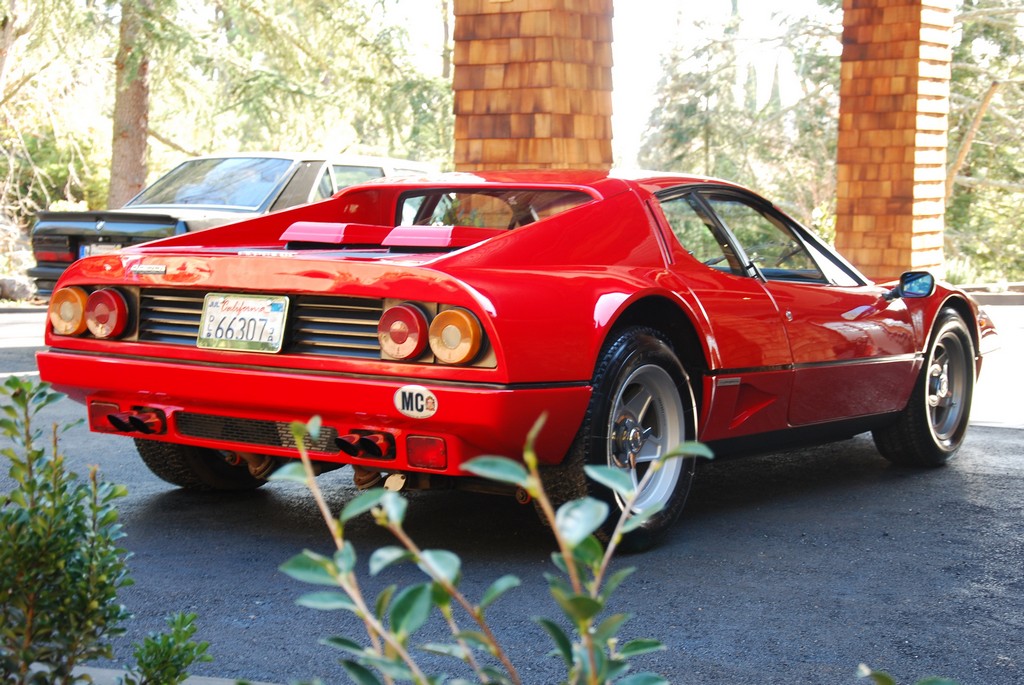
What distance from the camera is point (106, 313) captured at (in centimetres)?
474

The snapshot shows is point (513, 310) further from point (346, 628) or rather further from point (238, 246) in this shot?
point (238, 246)

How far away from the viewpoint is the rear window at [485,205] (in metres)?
5.16

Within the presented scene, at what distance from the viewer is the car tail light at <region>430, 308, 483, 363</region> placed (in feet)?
13.4

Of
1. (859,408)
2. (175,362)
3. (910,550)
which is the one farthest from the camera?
(859,408)

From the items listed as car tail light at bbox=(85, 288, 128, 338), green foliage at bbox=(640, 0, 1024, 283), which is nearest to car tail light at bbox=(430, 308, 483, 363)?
car tail light at bbox=(85, 288, 128, 338)

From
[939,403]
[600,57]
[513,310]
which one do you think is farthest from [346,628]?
[600,57]

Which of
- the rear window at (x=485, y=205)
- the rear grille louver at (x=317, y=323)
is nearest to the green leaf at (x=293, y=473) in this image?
the rear grille louver at (x=317, y=323)

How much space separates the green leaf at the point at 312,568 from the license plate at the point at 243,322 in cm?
298

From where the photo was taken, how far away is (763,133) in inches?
1234

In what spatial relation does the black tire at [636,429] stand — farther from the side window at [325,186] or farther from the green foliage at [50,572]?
the side window at [325,186]

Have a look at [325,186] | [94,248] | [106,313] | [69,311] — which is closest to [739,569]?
[106,313]

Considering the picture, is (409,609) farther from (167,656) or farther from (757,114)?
(757,114)

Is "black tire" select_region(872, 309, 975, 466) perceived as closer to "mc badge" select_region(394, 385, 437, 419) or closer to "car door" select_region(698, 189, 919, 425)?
"car door" select_region(698, 189, 919, 425)

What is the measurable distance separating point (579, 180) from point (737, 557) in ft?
5.04
